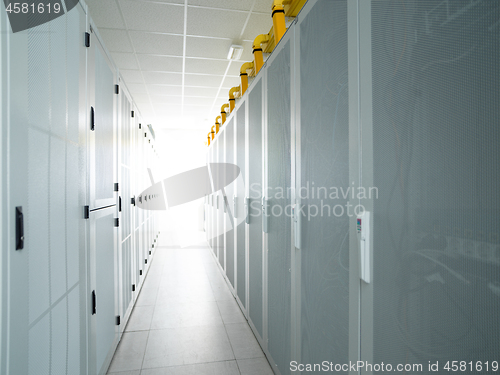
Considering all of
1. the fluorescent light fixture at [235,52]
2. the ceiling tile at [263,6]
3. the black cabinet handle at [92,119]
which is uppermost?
the ceiling tile at [263,6]

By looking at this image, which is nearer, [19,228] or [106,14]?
[19,228]

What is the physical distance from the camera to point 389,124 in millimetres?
908

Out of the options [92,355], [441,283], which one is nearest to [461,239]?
[441,283]

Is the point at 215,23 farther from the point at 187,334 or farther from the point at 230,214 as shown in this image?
the point at 187,334

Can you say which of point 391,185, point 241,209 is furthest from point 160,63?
point 391,185

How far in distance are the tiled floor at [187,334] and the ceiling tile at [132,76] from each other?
3.35 metres

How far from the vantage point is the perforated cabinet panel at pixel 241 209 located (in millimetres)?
3150

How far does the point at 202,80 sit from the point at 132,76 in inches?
46.1

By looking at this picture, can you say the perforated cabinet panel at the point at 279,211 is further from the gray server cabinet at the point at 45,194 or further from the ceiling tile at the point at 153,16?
the ceiling tile at the point at 153,16

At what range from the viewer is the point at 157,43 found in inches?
153

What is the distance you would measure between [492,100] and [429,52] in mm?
225

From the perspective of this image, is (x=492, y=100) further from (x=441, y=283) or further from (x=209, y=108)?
(x=209, y=108)

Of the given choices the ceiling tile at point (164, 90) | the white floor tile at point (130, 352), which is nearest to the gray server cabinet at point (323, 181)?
the white floor tile at point (130, 352)

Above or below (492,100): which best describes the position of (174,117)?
above
